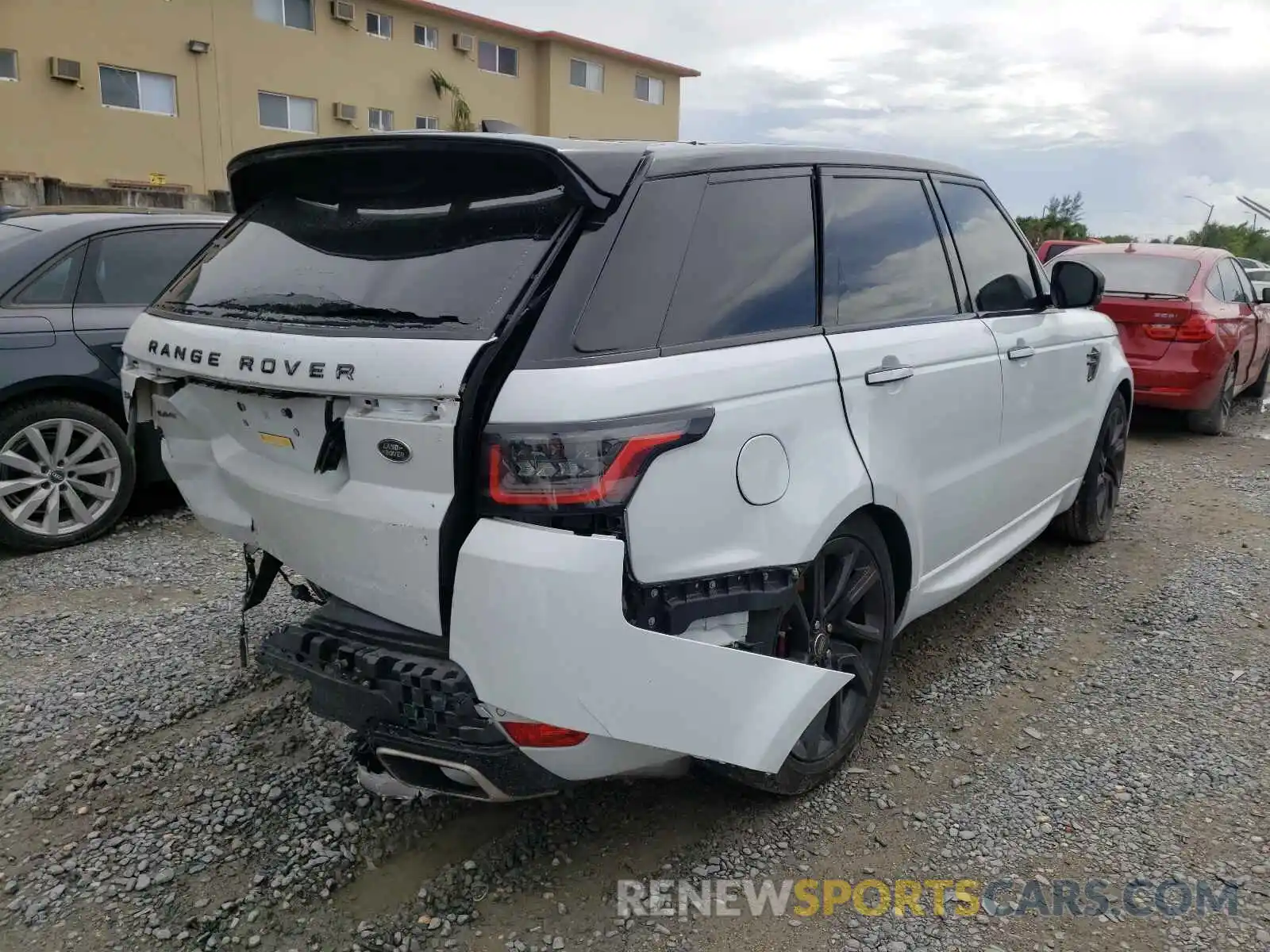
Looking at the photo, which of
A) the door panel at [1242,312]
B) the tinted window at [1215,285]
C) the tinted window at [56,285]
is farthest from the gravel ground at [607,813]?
the door panel at [1242,312]

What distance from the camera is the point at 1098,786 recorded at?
3.01 m

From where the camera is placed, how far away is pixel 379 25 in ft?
81.8

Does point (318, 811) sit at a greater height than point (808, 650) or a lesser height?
lesser

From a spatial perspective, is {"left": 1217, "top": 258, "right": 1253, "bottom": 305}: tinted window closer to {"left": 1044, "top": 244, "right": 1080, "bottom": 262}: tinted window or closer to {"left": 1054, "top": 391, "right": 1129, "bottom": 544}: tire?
{"left": 1054, "top": 391, "right": 1129, "bottom": 544}: tire

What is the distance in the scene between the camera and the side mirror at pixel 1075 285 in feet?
13.7

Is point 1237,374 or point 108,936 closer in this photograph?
point 108,936

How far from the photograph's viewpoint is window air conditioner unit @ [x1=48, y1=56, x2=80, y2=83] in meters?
19.2

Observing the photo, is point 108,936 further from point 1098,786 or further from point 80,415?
point 80,415

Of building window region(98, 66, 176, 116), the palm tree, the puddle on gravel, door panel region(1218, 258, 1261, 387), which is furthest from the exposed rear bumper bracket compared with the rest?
the palm tree

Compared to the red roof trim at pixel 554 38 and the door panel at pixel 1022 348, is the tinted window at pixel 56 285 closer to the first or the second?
the door panel at pixel 1022 348

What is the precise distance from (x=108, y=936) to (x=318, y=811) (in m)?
0.61

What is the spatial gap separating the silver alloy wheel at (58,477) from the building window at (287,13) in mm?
20961

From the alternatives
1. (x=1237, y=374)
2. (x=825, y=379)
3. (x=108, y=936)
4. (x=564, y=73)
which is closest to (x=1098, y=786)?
(x=825, y=379)

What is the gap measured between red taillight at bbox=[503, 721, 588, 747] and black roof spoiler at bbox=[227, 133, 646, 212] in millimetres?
1181
